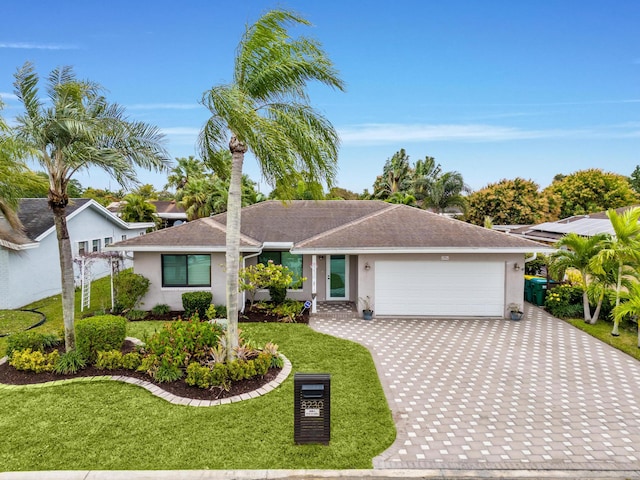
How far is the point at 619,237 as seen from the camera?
11.2 metres

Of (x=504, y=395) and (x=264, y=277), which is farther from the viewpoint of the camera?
(x=264, y=277)

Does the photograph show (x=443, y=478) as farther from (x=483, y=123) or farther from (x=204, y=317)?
(x=483, y=123)

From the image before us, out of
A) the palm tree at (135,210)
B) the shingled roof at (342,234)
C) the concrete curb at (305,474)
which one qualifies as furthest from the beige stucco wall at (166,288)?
the palm tree at (135,210)

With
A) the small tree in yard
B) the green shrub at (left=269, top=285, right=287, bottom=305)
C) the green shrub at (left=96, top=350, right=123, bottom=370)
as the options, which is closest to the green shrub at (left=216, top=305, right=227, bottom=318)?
the small tree in yard

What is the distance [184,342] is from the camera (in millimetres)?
8586

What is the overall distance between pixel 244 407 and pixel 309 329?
5187 mm

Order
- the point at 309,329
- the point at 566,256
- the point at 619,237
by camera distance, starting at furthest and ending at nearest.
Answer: the point at 566,256, the point at 309,329, the point at 619,237

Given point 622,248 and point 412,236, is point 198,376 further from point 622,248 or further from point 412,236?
point 622,248

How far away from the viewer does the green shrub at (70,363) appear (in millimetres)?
8344

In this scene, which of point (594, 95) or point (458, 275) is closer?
point (458, 275)

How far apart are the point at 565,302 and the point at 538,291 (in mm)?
1651

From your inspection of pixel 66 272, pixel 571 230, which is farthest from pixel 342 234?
pixel 571 230

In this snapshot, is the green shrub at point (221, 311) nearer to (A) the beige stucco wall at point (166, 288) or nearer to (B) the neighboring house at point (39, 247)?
(A) the beige stucco wall at point (166, 288)

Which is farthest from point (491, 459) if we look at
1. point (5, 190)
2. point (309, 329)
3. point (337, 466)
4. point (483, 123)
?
point (483, 123)
